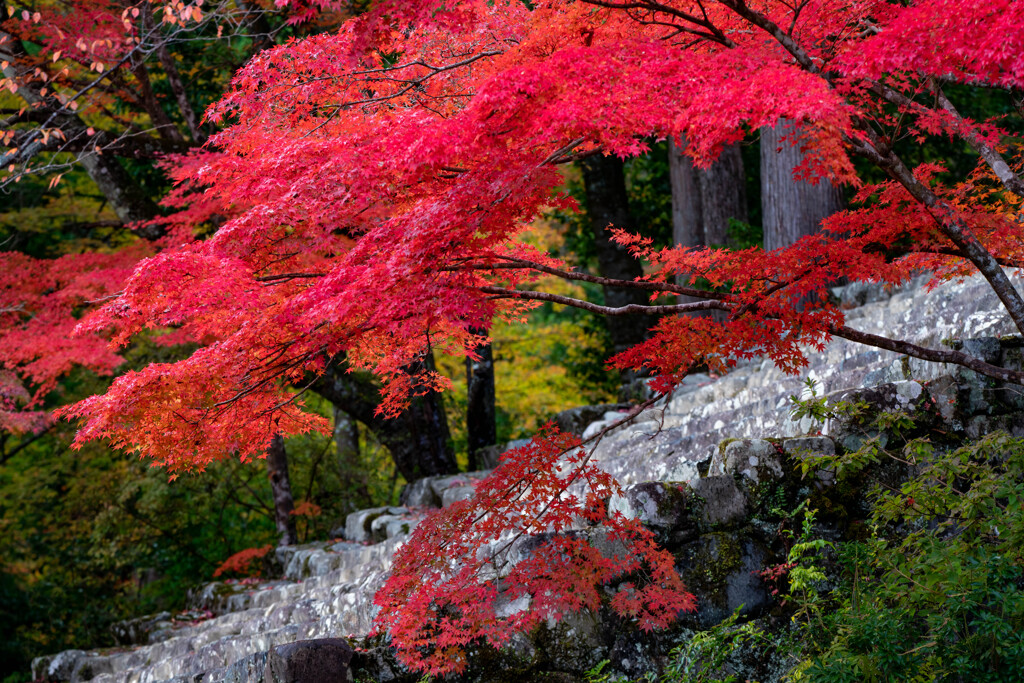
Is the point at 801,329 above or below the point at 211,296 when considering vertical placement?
below

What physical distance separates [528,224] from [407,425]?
631 centimetres

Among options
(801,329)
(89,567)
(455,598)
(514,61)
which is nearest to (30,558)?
(89,567)

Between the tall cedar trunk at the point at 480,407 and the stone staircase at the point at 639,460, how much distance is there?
1577mm

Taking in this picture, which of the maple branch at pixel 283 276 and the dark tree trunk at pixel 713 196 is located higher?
the maple branch at pixel 283 276

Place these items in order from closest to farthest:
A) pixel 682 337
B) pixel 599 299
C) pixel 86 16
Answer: pixel 682 337
pixel 86 16
pixel 599 299

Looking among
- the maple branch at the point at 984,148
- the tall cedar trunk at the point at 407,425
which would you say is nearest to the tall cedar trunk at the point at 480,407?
the tall cedar trunk at the point at 407,425

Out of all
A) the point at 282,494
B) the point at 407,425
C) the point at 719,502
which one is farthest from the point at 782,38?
the point at 282,494

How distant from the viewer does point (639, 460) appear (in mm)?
6027

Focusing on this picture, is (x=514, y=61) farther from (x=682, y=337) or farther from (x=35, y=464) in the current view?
(x=35, y=464)

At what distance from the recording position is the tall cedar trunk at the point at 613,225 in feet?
35.9

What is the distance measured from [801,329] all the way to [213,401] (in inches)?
132

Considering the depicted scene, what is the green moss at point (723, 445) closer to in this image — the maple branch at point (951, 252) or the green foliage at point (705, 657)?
A: the green foliage at point (705, 657)

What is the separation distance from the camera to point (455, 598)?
430 centimetres

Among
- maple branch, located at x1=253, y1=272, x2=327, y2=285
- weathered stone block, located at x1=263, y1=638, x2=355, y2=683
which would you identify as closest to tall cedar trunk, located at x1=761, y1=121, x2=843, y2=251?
maple branch, located at x1=253, y1=272, x2=327, y2=285
